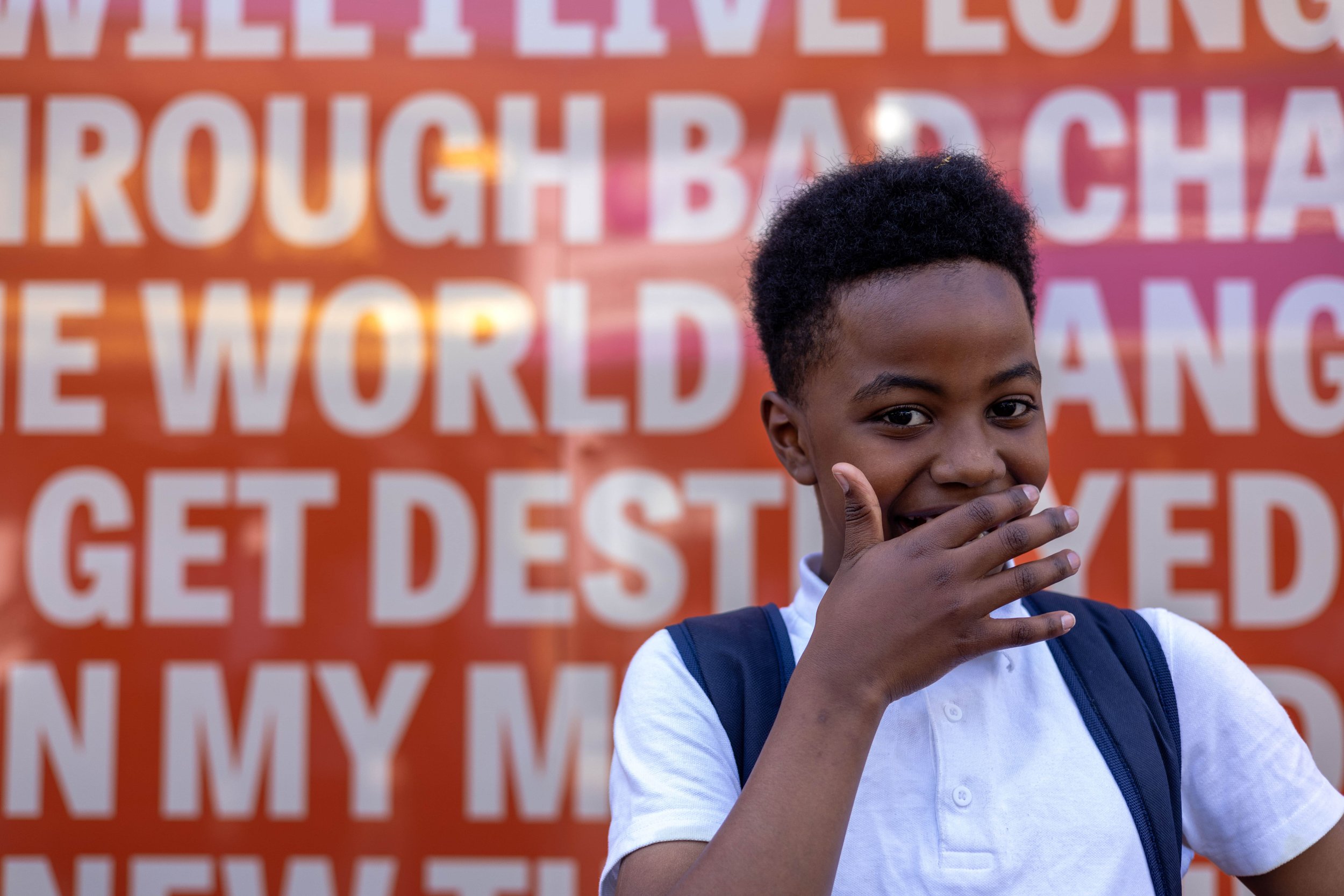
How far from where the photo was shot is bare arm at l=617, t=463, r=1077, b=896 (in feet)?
2.39

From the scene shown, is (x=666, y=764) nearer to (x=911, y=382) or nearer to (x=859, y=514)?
(x=859, y=514)

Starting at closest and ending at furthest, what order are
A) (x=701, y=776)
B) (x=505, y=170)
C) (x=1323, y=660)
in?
(x=701, y=776) < (x=1323, y=660) < (x=505, y=170)

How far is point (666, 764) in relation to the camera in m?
0.83

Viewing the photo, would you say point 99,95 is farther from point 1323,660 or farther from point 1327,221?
point 1323,660

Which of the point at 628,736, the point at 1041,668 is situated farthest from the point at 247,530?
the point at 1041,668

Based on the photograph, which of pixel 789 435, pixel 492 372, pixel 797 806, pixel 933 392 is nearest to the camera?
pixel 797 806

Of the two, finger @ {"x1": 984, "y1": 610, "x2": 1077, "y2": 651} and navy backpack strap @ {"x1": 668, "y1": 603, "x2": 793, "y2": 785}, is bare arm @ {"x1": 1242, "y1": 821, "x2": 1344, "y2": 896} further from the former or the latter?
navy backpack strap @ {"x1": 668, "y1": 603, "x2": 793, "y2": 785}

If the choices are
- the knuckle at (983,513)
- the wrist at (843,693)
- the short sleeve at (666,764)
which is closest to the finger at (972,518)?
the knuckle at (983,513)

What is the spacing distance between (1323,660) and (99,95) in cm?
217

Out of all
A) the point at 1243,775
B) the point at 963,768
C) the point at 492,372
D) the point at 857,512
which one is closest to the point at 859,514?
the point at 857,512

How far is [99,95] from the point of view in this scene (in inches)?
71.6

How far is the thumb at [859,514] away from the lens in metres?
0.82

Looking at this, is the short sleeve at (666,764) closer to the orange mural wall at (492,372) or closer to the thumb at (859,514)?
the thumb at (859,514)

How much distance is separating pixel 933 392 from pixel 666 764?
0.35 meters
